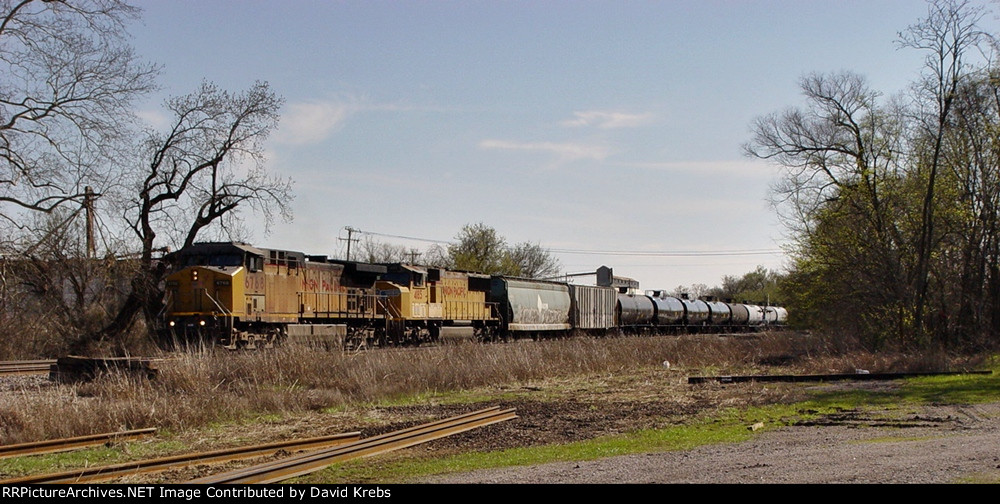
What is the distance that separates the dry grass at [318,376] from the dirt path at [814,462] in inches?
227

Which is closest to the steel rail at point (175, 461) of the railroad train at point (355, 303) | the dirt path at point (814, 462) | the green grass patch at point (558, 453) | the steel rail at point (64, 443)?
the green grass patch at point (558, 453)

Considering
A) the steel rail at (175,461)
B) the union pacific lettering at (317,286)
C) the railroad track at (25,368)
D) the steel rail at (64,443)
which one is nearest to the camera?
the steel rail at (175,461)

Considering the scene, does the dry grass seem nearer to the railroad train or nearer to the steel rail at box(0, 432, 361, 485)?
the railroad train

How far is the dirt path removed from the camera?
6.90 metres

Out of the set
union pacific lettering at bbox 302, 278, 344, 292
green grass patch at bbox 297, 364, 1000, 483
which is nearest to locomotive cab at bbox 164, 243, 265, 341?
union pacific lettering at bbox 302, 278, 344, 292

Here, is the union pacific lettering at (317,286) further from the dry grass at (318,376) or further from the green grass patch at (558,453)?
the green grass patch at (558,453)

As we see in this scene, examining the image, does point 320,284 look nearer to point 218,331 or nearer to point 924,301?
point 218,331

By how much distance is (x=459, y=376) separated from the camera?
1700cm

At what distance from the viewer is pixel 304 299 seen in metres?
24.6

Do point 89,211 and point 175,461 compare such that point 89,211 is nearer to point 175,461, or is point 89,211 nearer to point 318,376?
point 318,376

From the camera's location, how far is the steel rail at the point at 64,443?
360 inches

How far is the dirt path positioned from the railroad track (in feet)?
51.0

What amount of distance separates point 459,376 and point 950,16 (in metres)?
19.7
